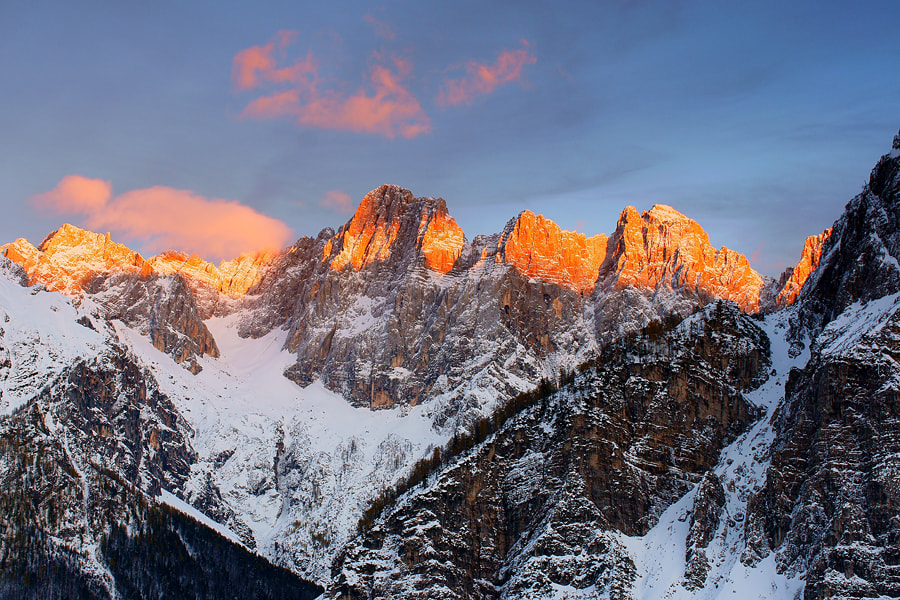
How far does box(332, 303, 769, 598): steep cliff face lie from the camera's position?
486 feet

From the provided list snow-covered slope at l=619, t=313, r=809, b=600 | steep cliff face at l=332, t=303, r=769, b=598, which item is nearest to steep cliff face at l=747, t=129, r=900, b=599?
Result: snow-covered slope at l=619, t=313, r=809, b=600

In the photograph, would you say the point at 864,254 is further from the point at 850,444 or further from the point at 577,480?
the point at 577,480

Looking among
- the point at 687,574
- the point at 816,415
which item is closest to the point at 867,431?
the point at 816,415

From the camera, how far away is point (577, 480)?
15175 centimetres

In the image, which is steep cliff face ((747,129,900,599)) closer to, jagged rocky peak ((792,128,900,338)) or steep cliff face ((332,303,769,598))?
jagged rocky peak ((792,128,900,338))

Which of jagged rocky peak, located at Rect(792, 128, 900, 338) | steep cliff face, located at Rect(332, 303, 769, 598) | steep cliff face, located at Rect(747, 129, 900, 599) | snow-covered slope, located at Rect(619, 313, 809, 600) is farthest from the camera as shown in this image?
steep cliff face, located at Rect(332, 303, 769, 598)

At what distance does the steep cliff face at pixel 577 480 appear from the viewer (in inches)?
5827

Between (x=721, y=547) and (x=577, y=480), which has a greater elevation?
(x=577, y=480)

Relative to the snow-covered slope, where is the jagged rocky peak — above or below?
above

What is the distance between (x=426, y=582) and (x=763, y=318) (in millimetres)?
69734

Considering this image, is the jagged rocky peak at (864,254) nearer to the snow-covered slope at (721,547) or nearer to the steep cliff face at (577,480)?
the snow-covered slope at (721,547)

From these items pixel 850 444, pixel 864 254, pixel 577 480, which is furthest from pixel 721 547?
pixel 864 254

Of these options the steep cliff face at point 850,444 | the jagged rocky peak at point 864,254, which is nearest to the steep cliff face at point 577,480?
the jagged rocky peak at point 864,254

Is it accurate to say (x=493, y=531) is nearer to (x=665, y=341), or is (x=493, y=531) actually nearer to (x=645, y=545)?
(x=645, y=545)
